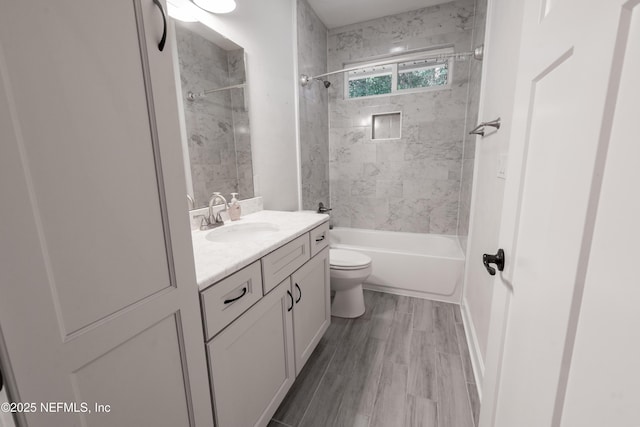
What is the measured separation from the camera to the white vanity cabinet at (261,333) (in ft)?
2.82

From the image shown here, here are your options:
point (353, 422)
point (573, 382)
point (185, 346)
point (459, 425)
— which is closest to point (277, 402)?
point (353, 422)

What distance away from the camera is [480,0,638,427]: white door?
1.31 ft

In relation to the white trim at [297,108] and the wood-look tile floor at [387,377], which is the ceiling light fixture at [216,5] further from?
the wood-look tile floor at [387,377]

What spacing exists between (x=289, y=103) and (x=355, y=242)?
181 centimetres

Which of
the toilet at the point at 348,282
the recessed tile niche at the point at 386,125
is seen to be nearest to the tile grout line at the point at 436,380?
the toilet at the point at 348,282

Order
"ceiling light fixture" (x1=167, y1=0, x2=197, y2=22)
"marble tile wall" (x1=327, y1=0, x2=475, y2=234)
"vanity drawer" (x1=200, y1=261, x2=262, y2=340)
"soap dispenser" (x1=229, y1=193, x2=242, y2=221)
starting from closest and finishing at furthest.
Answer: "vanity drawer" (x1=200, y1=261, x2=262, y2=340) → "ceiling light fixture" (x1=167, y1=0, x2=197, y2=22) → "soap dispenser" (x1=229, y1=193, x2=242, y2=221) → "marble tile wall" (x1=327, y1=0, x2=475, y2=234)

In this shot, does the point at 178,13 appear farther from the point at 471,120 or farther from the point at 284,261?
the point at 471,120

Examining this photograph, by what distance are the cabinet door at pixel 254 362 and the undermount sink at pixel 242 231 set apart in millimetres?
410

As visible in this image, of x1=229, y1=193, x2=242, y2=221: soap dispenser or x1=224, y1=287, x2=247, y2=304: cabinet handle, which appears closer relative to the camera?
x1=224, y1=287, x2=247, y2=304: cabinet handle

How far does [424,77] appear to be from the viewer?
2797mm

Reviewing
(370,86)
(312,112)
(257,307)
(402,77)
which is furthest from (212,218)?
(402,77)

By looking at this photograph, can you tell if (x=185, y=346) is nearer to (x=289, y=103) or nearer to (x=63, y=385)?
(x=63, y=385)

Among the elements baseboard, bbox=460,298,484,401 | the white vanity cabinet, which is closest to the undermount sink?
the white vanity cabinet

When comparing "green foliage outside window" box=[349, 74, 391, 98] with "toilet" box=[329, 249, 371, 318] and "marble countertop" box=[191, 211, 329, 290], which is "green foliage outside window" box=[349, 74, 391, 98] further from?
"marble countertop" box=[191, 211, 329, 290]
